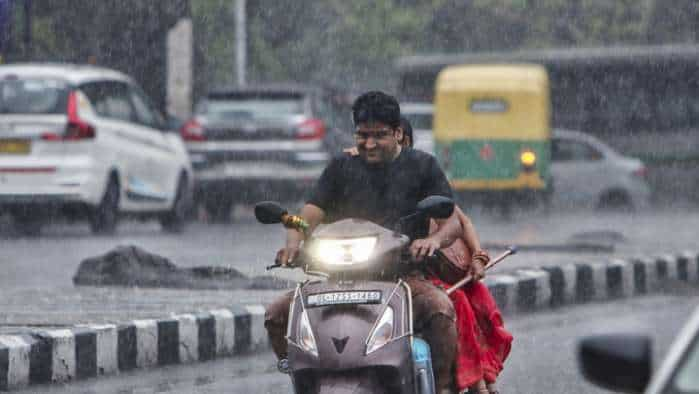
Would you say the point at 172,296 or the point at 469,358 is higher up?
the point at 469,358

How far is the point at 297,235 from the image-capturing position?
6371 mm

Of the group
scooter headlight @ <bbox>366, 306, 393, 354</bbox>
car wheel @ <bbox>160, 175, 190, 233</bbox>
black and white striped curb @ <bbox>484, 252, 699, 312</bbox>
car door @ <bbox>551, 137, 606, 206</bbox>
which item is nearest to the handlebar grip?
scooter headlight @ <bbox>366, 306, 393, 354</bbox>

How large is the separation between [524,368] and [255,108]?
12.2m

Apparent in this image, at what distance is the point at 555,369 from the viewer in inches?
375

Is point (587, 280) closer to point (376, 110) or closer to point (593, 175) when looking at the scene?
point (376, 110)

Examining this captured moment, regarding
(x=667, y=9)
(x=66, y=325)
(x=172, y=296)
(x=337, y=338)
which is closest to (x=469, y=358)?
(x=337, y=338)

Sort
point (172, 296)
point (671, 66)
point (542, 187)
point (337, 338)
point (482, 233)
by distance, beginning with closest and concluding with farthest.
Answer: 1. point (337, 338)
2. point (172, 296)
3. point (482, 233)
4. point (542, 187)
5. point (671, 66)

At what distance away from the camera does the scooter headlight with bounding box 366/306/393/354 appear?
19.2ft

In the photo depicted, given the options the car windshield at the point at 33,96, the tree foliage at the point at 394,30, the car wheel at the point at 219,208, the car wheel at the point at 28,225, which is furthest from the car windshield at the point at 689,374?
the tree foliage at the point at 394,30

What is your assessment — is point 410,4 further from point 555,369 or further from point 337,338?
point 337,338

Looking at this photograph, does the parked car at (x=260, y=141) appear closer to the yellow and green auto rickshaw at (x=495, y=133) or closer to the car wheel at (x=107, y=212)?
the car wheel at (x=107, y=212)

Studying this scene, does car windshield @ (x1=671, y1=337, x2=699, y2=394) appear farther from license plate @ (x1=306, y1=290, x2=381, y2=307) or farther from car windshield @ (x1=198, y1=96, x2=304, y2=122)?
car windshield @ (x1=198, y1=96, x2=304, y2=122)

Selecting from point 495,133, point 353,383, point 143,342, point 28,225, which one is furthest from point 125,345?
point 495,133

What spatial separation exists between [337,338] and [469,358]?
0.89 meters
